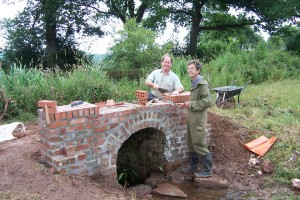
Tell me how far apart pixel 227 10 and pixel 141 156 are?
14.8 m

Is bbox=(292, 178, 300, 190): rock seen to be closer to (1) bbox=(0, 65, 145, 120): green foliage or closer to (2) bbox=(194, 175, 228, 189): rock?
(2) bbox=(194, 175, 228, 189): rock

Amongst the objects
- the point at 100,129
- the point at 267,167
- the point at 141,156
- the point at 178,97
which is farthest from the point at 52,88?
the point at 267,167

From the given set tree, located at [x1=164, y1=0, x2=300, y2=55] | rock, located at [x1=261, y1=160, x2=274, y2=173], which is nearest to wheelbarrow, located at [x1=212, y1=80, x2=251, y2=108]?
rock, located at [x1=261, y1=160, x2=274, y2=173]

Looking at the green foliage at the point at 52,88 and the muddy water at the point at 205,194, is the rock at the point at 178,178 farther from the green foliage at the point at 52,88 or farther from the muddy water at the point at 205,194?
the green foliage at the point at 52,88

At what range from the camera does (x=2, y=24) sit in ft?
58.0

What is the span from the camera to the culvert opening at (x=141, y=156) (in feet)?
18.9

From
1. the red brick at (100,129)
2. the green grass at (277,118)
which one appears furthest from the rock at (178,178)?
the red brick at (100,129)

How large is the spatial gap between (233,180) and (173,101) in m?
1.69

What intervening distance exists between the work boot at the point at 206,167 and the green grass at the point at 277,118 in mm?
988

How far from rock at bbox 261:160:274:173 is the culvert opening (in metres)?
1.74

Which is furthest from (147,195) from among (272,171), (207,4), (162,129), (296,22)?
(207,4)

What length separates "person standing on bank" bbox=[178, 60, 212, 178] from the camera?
4.90 meters

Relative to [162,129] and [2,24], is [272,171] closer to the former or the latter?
[162,129]

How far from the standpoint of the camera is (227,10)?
18.5 meters
